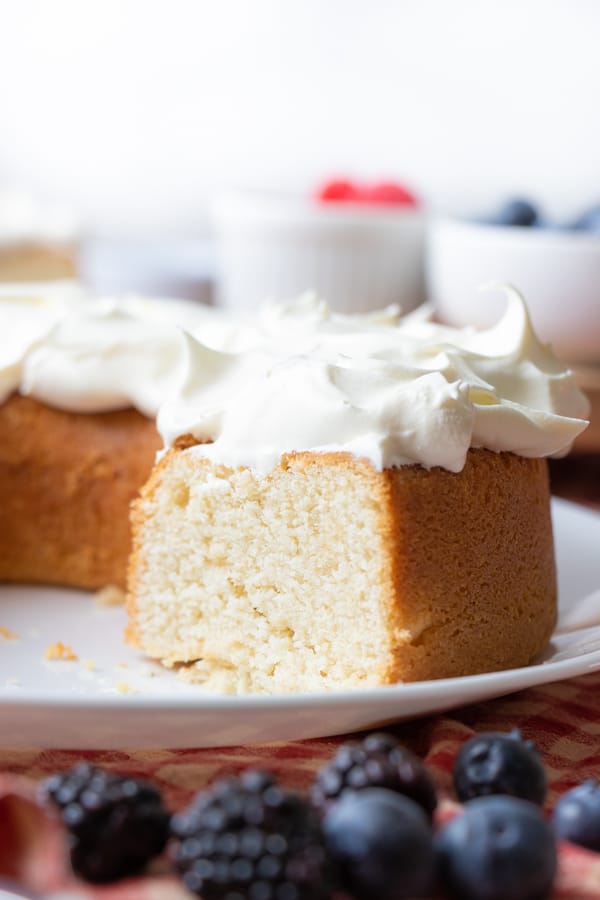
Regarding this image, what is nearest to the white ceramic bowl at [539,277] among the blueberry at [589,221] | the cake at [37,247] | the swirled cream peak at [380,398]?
the blueberry at [589,221]

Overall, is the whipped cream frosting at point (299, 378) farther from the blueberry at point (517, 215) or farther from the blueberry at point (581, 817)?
the blueberry at point (517, 215)

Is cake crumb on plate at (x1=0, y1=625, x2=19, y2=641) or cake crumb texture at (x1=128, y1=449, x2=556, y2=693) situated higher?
cake crumb texture at (x1=128, y1=449, x2=556, y2=693)

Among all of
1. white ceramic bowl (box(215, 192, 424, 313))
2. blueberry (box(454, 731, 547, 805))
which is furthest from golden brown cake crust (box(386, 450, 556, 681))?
white ceramic bowl (box(215, 192, 424, 313))

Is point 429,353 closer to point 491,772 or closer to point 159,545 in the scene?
point 159,545

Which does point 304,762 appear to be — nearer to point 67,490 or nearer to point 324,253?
point 67,490


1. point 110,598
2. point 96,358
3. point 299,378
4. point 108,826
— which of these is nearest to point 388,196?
point 96,358

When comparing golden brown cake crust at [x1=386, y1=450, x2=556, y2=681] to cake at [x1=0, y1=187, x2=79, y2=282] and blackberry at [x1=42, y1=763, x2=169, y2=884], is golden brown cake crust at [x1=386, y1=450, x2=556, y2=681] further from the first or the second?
cake at [x1=0, y1=187, x2=79, y2=282]

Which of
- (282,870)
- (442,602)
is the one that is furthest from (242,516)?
(282,870)

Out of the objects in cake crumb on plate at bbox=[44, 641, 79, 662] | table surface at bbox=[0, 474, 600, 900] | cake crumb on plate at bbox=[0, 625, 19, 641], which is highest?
table surface at bbox=[0, 474, 600, 900]
